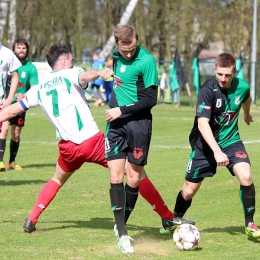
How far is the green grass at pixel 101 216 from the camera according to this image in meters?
6.66

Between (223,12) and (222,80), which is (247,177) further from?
(223,12)

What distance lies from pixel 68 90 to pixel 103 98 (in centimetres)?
2431

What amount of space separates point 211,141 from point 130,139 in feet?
2.49

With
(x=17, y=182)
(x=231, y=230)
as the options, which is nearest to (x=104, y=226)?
(x=231, y=230)

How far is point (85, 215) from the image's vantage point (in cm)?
853

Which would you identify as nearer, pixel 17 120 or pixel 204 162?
pixel 204 162

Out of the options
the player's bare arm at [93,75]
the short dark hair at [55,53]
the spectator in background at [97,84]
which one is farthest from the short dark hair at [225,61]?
the spectator in background at [97,84]

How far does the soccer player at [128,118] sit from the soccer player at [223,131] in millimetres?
570

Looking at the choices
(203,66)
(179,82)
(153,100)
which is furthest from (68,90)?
(203,66)

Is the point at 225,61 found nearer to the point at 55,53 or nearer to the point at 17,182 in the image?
the point at 55,53

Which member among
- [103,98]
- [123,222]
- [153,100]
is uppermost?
[153,100]

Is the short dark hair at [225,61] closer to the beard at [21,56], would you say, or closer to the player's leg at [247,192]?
the player's leg at [247,192]

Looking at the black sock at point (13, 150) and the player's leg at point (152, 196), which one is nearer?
the player's leg at point (152, 196)

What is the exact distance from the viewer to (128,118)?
6.92 m
